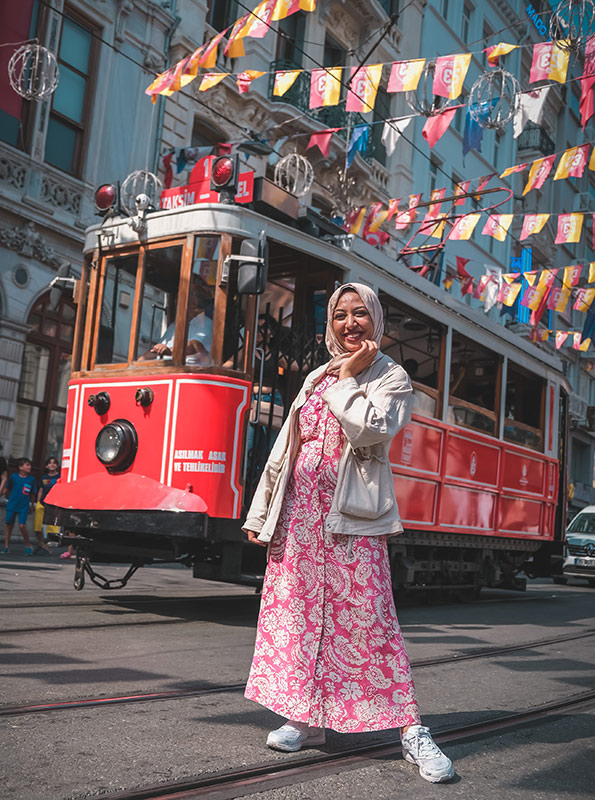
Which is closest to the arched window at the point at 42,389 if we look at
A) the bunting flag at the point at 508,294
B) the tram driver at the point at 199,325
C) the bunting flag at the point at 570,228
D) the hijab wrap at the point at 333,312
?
the bunting flag at the point at 508,294

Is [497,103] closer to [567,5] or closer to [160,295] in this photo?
[567,5]

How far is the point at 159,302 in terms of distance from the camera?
7.70 meters

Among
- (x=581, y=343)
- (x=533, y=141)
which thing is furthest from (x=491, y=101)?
(x=533, y=141)

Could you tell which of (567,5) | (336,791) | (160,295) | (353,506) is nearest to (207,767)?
(336,791)

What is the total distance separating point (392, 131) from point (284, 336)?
7493 millimetres

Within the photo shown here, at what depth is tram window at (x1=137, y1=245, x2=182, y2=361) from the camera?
7.64 meters

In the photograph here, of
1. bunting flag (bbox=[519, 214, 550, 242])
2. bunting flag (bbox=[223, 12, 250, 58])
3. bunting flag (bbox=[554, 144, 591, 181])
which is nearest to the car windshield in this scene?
bunting flag (bbox=[519, 214, 550, 242])

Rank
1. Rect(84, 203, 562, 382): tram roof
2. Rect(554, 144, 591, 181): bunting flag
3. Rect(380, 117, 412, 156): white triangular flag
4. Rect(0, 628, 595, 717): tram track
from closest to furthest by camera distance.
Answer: Rect(0, 628, 595, 717): tram track → Rect(84, 203, 562, 382): tram roof → Rect(554, 144, 591, 181): bunting flag → Rect(380, 117, 412, 156): white triangular flag

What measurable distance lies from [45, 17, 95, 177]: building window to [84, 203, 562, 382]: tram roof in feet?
27.8

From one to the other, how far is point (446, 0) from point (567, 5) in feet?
73.2

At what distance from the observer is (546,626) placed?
9289 millimetres

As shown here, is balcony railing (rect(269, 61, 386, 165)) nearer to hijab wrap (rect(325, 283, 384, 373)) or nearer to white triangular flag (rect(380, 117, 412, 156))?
white triangular flag (rect(380, 117, 412, 156))

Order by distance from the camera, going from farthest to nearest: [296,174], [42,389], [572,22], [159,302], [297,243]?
1. [42,389]
2. [296,174]
3. [572,22]
4. [297,243]
5. [159,302]

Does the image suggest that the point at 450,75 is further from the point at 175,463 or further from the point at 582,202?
the point at 582,202
